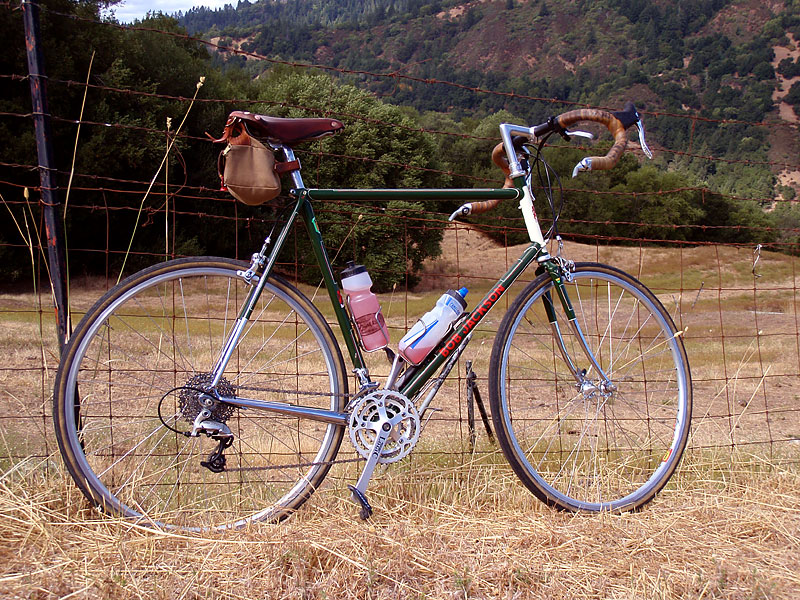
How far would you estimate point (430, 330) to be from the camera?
2400 mm

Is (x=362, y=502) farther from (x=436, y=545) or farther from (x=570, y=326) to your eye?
(x=570, y=326)

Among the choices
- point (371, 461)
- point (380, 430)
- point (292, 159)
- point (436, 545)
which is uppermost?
point (292, 159)

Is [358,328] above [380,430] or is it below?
above

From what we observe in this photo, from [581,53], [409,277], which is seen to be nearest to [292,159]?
[409,277]

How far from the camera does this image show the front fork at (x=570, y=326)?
2602mm

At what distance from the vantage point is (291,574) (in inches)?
77.8

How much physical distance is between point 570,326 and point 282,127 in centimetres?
139

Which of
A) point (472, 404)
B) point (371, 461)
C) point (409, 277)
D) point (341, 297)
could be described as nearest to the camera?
point (371, 461)

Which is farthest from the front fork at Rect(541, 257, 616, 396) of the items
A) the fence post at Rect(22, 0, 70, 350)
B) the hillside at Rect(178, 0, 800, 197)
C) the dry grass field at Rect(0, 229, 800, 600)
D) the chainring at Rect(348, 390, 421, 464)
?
the hillside at Rect(178, 0, 800, 197)

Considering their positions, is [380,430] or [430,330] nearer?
[380,430]

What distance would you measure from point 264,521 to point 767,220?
5260cm

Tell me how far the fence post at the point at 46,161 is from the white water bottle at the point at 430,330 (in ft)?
4.64

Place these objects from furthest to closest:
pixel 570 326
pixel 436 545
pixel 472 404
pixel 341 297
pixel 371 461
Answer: pixel 472 404
pixel 570 326
pixel 341 297
pixel 371 461
pixel 436 545

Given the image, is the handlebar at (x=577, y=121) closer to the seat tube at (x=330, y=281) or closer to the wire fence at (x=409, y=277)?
the wire fence at (x=409, y=277)
